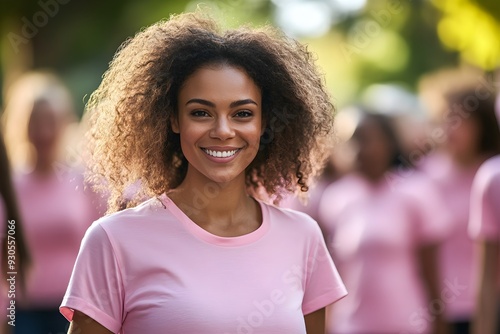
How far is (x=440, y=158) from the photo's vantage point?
9539mm

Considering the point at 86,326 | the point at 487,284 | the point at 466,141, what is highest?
the point at 466,141

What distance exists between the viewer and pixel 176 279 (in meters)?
4.20

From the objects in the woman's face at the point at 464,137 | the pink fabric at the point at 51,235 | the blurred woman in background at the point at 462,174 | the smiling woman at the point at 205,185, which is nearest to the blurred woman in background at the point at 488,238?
the smiling woman at the point at 205,185

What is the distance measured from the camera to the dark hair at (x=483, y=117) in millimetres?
8867

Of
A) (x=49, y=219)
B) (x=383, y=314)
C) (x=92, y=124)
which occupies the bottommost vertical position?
(x=383, y=314)

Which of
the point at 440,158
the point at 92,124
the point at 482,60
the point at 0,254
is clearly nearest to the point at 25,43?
the point at 482,60

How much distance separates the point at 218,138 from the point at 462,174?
16.0 feet

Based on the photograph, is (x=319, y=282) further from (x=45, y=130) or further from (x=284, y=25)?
(x=284, y=25)

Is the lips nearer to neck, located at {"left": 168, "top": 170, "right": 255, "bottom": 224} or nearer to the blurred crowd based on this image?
neck, located at {"left": 168, "top": 170, "right": 255, "bottom": 224}

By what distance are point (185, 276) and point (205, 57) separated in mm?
748

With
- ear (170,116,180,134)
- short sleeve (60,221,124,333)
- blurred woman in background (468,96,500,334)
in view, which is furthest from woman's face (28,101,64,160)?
short sleeve (60,221,124,333)

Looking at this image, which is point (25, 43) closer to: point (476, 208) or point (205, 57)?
point (476, 208)

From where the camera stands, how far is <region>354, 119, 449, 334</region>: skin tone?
845cm

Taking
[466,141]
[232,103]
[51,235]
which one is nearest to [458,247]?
[466,141]
